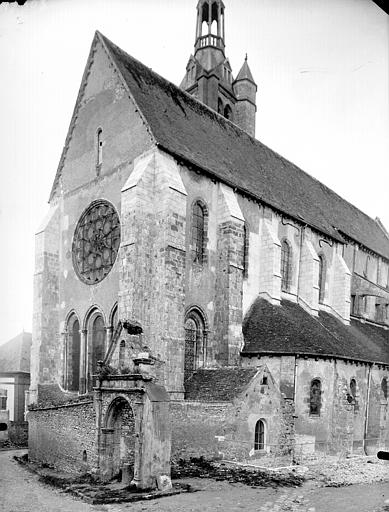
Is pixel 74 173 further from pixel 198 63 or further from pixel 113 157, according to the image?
pixel 198 63

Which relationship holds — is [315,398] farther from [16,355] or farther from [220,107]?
[16,355]

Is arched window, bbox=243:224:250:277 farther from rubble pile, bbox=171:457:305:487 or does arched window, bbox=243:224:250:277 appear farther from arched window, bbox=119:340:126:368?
rubble pile, bbox=171:457:305:487

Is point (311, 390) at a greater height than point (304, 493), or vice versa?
point (311, 390)

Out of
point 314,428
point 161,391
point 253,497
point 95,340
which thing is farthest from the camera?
point 95,340

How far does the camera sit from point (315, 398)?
22469mm

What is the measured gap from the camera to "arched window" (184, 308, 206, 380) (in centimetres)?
2173

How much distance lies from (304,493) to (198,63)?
99.3 feet

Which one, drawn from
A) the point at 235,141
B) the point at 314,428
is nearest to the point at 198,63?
the point at 235,141

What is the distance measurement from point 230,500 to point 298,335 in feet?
34.5

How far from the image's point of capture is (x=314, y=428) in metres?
22.1

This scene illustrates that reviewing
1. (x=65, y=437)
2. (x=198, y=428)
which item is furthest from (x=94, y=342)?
(x=198, y=428)

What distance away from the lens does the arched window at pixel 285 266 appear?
27.9 metres

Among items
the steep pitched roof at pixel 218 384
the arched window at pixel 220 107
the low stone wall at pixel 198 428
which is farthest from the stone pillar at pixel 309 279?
the arched window at pixel 220 107

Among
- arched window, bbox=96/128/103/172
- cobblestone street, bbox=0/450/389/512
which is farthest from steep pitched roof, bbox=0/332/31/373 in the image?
cobblestone street, bbox=0/450/389/512
